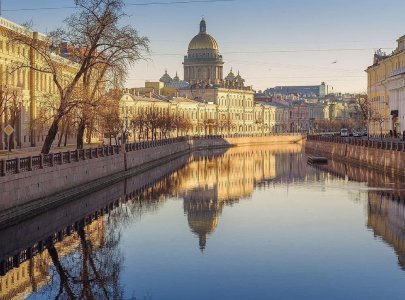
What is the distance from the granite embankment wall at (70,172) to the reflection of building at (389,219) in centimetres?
1588

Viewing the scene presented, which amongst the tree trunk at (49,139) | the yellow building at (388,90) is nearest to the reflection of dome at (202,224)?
the tree trunk at (49,139)

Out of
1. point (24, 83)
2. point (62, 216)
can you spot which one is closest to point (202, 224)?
point (62, 216)

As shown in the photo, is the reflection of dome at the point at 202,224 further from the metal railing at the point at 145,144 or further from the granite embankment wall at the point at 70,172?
the metal railing at the point at 145,144

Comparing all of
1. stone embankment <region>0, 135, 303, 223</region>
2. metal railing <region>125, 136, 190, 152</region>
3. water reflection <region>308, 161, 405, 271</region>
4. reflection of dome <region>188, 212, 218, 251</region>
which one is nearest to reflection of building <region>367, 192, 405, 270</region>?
water reflection <region>308, 161, 405, 271</region>

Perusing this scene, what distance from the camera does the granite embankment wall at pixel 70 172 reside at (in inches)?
1328

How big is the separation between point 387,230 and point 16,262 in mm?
16645

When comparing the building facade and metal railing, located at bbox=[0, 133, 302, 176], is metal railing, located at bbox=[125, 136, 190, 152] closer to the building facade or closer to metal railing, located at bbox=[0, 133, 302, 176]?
metal railing, located at bbox=[0, 133, 302, 176]

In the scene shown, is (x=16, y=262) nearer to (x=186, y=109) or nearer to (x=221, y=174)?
(x=221, y=174)

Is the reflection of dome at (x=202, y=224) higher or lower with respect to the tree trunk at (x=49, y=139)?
lower

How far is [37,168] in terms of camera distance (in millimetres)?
38094

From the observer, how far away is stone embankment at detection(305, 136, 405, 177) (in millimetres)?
60281

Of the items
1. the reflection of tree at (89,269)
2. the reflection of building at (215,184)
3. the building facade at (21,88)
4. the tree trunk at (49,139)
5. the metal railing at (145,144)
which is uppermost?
the building facade at (21,88)

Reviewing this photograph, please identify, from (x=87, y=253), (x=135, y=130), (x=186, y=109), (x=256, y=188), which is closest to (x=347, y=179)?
(x=256, y=188)

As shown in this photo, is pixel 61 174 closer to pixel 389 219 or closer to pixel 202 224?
pixel 202 224
